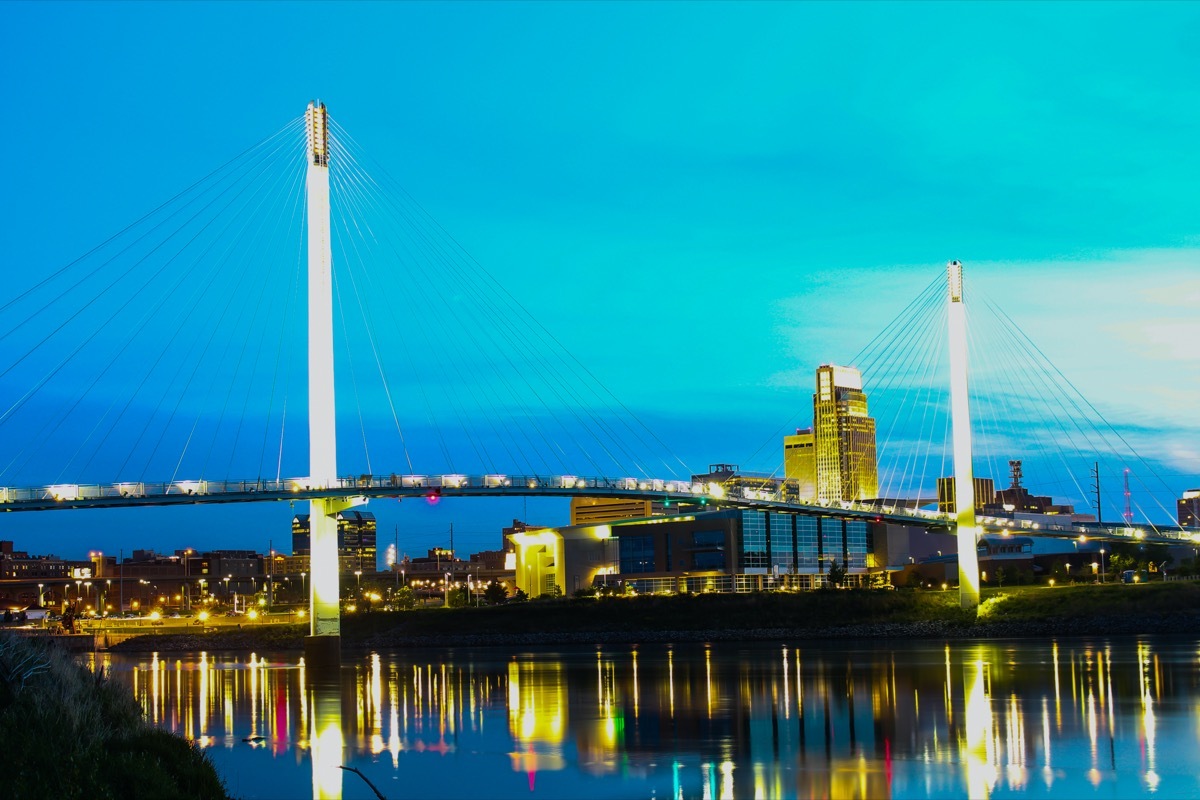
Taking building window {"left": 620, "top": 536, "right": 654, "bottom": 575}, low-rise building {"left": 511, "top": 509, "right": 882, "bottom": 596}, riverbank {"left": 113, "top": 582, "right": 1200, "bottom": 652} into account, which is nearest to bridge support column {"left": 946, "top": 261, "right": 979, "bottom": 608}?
riverbank {"left": 113, "top": 582, "right": 1200, "bottom": 652}

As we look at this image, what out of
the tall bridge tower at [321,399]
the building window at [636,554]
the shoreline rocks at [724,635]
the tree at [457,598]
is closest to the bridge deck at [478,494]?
the tall bridge tower at [321,399]

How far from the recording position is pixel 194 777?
63.4 ft

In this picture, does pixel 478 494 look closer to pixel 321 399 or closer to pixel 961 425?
pixel 321 399

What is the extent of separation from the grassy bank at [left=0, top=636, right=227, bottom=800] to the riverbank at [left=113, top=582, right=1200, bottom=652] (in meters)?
61.5

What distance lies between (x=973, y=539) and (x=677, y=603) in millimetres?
24519

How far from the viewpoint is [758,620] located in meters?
92.8

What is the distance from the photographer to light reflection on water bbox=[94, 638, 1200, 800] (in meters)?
21.9

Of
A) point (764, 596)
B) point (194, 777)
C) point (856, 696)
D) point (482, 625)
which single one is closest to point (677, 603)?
point (764, 596)

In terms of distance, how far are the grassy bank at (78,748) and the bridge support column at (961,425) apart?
6247cm

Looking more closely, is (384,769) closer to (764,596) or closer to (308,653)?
(308,653)

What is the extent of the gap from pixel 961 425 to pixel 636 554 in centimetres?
5557

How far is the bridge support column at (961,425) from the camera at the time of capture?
265 feet

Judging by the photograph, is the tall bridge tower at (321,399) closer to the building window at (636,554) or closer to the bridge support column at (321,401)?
the bridge support column at (321,401)

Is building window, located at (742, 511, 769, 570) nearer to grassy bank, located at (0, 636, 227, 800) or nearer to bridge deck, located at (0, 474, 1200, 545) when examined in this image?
bridge deck, located at (0, 474, 1200, 545)
